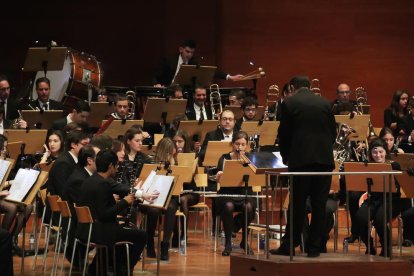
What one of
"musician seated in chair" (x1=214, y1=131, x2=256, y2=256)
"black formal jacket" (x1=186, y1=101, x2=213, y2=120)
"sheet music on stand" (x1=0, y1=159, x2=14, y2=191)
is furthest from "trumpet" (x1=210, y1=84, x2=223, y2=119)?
"sheet music on stand" (x1=0, y1=159, x2=14, y2=191)

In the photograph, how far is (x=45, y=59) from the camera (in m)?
12.1

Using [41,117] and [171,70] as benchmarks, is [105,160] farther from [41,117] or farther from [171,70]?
[171,70]

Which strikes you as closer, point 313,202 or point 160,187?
point 313,202

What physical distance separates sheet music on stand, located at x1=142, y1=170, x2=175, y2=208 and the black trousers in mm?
1031

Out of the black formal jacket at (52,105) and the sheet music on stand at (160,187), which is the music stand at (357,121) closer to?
the black formal jacket at (52,105)

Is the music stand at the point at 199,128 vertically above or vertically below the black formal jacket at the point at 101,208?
above

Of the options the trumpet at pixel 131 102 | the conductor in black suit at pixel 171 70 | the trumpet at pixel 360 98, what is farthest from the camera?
the conductor in black suit at pixel 171 70

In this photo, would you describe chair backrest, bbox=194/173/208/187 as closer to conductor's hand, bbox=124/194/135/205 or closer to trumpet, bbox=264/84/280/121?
trumpet, bbox=264/84/280/121

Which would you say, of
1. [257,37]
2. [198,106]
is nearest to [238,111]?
[198,106]

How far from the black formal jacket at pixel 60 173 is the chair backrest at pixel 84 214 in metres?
1.00

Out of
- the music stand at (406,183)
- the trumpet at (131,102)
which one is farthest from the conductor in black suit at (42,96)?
the music stand at (406,183)

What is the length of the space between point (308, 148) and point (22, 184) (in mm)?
2325

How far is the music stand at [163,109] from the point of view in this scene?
38.2 ft

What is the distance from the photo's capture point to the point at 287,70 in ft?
47.4
